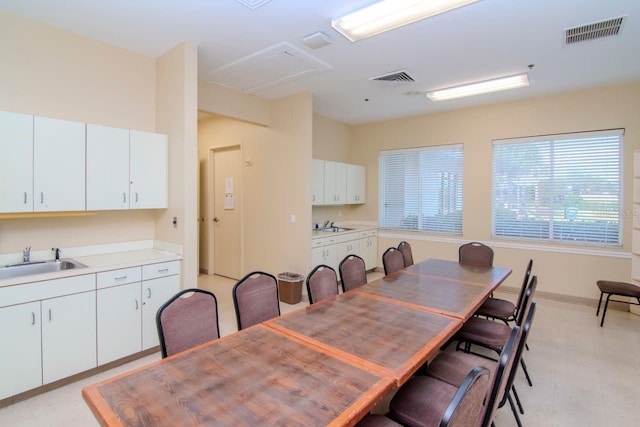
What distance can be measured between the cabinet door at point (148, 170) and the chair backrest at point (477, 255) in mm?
3557

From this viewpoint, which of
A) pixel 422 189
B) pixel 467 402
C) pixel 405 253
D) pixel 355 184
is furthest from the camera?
pixel 355 184

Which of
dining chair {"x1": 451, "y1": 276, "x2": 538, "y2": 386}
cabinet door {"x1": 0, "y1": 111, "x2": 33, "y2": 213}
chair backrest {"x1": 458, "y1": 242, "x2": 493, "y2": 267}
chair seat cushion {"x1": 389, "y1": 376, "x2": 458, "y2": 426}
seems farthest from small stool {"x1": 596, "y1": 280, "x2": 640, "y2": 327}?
cabinet door {"x1": 0, "y1": 111, "x2": 33, "y2": 213}

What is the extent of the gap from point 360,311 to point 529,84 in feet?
12.9

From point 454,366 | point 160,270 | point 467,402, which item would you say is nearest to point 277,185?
point 160,270

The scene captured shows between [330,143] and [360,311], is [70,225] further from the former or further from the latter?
[330,143]

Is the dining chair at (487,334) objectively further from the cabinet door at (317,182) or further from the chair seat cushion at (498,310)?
the cabinet door at (317,182)

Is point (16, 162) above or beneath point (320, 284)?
above

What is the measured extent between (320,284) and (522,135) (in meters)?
4.21

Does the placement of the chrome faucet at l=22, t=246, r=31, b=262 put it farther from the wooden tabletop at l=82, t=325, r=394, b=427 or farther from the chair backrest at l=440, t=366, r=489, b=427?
the chair backrest at l=440, t=366, r=489, b=427

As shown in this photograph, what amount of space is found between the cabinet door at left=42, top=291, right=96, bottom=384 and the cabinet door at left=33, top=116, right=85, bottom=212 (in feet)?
2.62

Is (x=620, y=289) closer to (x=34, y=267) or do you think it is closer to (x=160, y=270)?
(x=160, y=270)

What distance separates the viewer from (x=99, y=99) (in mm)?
3125

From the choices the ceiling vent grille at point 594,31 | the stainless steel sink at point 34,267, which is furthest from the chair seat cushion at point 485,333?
the stainless steel sink at point 34,267

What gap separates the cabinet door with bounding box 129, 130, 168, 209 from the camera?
3115mm
